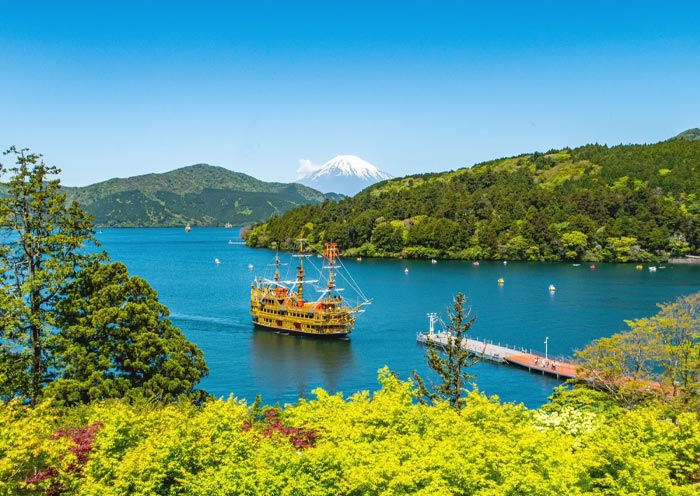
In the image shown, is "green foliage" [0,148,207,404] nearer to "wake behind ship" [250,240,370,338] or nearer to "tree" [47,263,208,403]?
"tree" [47,263,208,403]

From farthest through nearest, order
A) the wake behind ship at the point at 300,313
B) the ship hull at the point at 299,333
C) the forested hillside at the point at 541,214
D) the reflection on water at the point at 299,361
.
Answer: the forested hillside at the point at 541,214 < the wake behind ship at the point at 300,313 < the ship hull at the point at 299,333 < the reflection on water at the point at 299,361

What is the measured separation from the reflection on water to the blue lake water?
0.10m

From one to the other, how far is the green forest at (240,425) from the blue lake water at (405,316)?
16510 mm

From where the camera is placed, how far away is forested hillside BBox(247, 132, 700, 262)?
139625mm

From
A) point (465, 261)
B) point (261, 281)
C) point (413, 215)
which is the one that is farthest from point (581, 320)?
point (413, 215)

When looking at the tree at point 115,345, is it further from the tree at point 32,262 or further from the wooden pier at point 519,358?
the wooden pier at point 519,358

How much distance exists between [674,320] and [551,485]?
800 inches

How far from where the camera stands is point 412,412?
2136 cm

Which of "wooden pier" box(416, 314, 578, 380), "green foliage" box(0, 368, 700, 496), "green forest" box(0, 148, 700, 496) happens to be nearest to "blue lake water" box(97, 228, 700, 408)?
"wooden pier" box(416, 314, 578, 380)

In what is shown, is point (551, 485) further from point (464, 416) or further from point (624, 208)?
point (624, 208)

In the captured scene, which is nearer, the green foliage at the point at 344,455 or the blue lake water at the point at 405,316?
the green foliage at the point at 344,455

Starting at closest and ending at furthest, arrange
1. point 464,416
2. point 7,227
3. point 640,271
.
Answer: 1. point 464,416
2. point 7,227
3. point 640,271

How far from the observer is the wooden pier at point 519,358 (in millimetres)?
52531

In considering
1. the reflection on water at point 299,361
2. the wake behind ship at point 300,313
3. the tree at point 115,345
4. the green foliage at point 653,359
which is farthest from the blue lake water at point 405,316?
the tree at point 115,345
